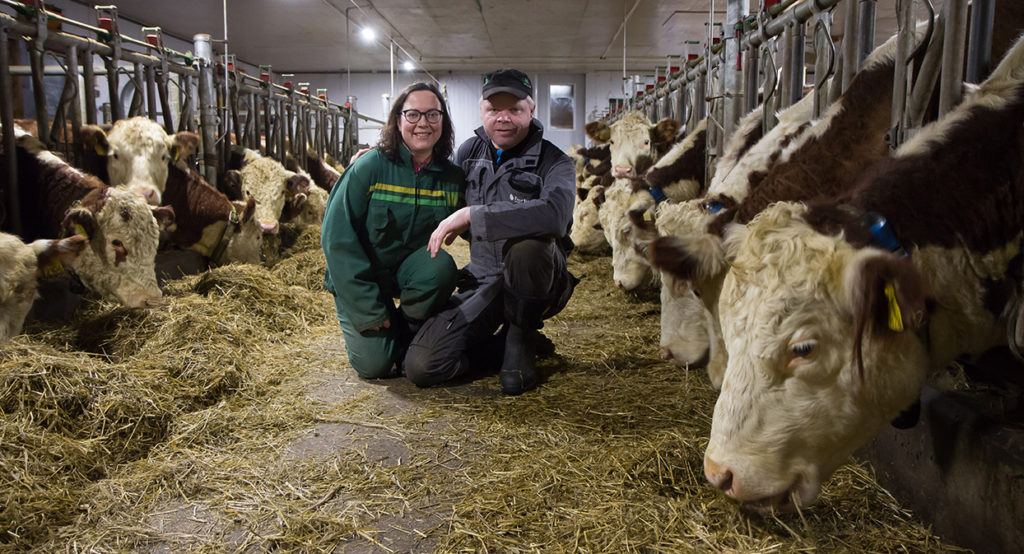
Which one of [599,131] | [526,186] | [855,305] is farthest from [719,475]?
[599,131]

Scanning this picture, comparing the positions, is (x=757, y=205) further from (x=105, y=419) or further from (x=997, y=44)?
(x=105, y=419)

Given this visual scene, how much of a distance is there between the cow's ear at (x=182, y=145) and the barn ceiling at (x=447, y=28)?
17.1ft

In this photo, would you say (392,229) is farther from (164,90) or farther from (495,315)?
(164,90)

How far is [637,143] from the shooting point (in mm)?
7930

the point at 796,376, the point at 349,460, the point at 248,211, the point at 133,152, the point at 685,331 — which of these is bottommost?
the point at 349,460

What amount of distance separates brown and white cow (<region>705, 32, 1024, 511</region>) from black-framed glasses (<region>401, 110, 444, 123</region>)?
1970 mm

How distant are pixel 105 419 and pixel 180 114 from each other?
5826 millimetres

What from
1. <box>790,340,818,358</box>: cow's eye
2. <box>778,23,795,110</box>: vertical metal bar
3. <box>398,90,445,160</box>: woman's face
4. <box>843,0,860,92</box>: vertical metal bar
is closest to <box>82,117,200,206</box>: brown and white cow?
<box>398,90,445,160</box>: woman's face

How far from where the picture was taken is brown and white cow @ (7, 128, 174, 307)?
445 centimetres

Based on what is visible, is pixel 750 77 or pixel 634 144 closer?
pixel 750 77

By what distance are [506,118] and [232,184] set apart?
5.62m

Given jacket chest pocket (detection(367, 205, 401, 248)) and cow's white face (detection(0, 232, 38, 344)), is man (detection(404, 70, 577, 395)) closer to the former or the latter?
jacket chest pocket (detection(367, 205, 401, 248))

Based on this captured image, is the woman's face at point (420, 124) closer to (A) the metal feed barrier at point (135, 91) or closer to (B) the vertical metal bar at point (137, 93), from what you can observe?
(A) the metal feed barrier at point (135, 91)

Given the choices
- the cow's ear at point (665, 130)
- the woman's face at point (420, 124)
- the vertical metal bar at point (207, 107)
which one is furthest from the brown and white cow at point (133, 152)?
the cow's ear at point (665, 130)
